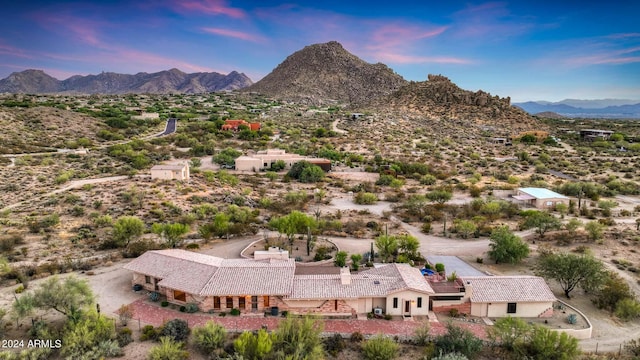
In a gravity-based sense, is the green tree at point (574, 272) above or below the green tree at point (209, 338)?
above

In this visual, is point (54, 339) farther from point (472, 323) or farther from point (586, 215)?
point (586, 215)

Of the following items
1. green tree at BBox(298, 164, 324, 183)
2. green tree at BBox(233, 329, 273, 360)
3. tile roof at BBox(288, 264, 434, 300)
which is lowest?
green tree at BBox(233, 329, 273, 360)

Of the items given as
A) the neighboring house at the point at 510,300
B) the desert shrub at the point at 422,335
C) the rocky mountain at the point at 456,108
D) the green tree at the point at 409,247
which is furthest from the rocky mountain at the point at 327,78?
the desert shrub at the point at 422,335

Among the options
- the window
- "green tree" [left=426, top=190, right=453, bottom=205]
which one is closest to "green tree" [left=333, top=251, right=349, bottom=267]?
the window

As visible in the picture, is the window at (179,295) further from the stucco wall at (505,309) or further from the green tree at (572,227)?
the green tree at (572,227)

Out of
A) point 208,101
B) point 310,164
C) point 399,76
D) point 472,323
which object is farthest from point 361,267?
point 399,76

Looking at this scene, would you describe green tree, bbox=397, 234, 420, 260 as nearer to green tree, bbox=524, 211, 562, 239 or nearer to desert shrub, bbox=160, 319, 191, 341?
green tree, bbox=524, 211, 562, 239
